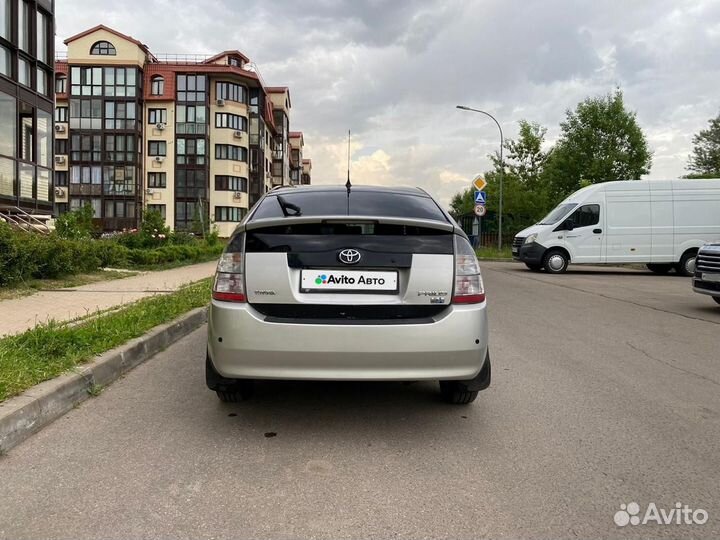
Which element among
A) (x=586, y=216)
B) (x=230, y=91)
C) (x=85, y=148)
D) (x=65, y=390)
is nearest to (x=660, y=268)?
(x=586, y=216)

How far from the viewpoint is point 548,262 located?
18391mm

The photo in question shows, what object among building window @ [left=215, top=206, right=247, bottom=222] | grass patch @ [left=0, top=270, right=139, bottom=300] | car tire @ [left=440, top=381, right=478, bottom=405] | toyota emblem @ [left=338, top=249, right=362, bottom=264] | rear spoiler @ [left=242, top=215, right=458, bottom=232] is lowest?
car tire @ [left=440, top=381, right=478, bottom=405]

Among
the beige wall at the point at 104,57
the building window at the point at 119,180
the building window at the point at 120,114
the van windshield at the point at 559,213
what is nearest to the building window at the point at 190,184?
the building window at the point at 119,180

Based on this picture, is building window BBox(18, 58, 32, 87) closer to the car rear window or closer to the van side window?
the car rear window

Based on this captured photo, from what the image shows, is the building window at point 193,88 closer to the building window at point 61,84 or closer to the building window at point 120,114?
the building window at point 120,114

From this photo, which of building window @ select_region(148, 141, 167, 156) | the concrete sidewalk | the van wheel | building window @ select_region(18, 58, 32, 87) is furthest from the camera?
building window @ select_region(148, 141, 167, 156)

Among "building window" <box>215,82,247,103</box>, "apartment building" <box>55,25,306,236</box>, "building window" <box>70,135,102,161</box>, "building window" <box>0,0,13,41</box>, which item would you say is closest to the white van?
"building window" <box>0,0,13,41</box>

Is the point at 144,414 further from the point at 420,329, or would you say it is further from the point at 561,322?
the point at 561,322

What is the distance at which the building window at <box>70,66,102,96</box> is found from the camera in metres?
48.6

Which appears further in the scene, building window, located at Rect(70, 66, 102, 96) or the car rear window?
building window, located at Rect(70, 66, 102, 96)

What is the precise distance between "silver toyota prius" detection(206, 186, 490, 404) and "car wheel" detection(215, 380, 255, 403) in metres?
0.38

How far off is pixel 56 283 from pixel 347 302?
8.82m

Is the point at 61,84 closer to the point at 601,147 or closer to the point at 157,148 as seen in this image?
the point at 157,148

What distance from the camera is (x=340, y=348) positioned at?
3.35 m
